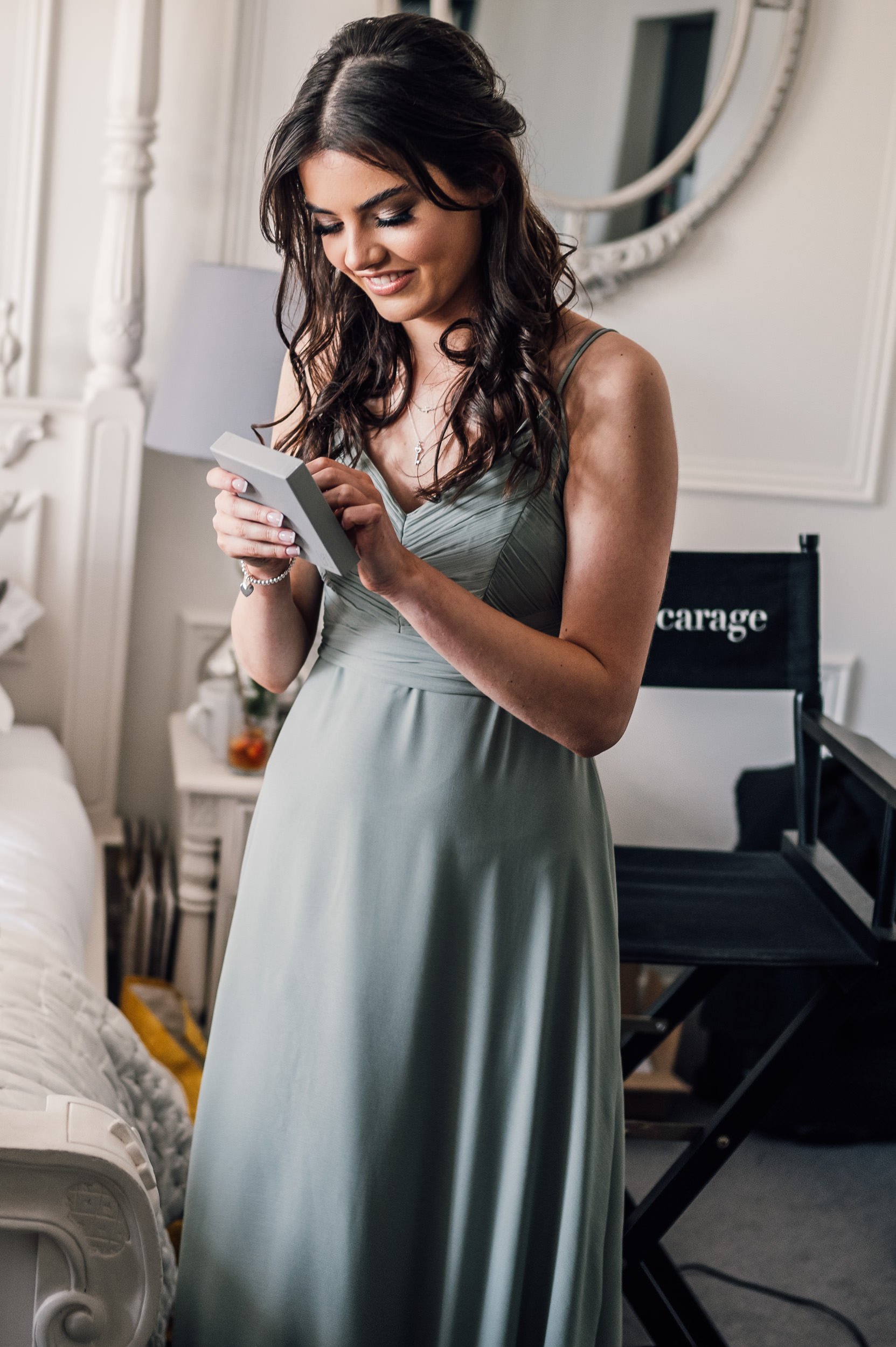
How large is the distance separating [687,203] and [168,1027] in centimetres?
184

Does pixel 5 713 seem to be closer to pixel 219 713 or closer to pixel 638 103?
pixel 219 713

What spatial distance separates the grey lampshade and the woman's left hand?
1.19m

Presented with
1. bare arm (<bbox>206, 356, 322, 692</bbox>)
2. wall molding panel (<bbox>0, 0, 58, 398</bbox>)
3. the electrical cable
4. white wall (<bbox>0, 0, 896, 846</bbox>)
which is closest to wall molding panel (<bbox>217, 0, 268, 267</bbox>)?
white wall (<bbox>0, 0, 896, 846</bbox>)

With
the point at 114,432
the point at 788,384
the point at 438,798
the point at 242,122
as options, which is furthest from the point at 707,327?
the point at 438,798

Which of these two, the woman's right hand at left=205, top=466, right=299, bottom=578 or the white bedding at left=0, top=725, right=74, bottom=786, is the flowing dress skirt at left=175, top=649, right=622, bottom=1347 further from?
the white bedding at left=0, top=725, right=74, bottom=786

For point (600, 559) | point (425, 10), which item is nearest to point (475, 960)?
point (600, 559)

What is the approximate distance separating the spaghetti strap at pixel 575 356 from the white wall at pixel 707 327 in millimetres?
1464

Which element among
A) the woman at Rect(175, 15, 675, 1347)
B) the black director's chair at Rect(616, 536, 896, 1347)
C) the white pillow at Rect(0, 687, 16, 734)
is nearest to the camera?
the woman at Rect(175, 15, 675, 1347)

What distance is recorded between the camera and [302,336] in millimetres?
1235

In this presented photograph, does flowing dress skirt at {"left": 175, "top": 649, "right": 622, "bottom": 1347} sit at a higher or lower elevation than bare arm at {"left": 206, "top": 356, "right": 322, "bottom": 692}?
lower

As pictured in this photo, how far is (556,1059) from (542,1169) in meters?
0.11

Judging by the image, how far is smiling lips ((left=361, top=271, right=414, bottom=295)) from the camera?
1.03m

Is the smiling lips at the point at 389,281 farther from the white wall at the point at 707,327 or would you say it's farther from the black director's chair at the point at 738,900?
the white wall at the point at 707,327

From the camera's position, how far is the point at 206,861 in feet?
7.08
